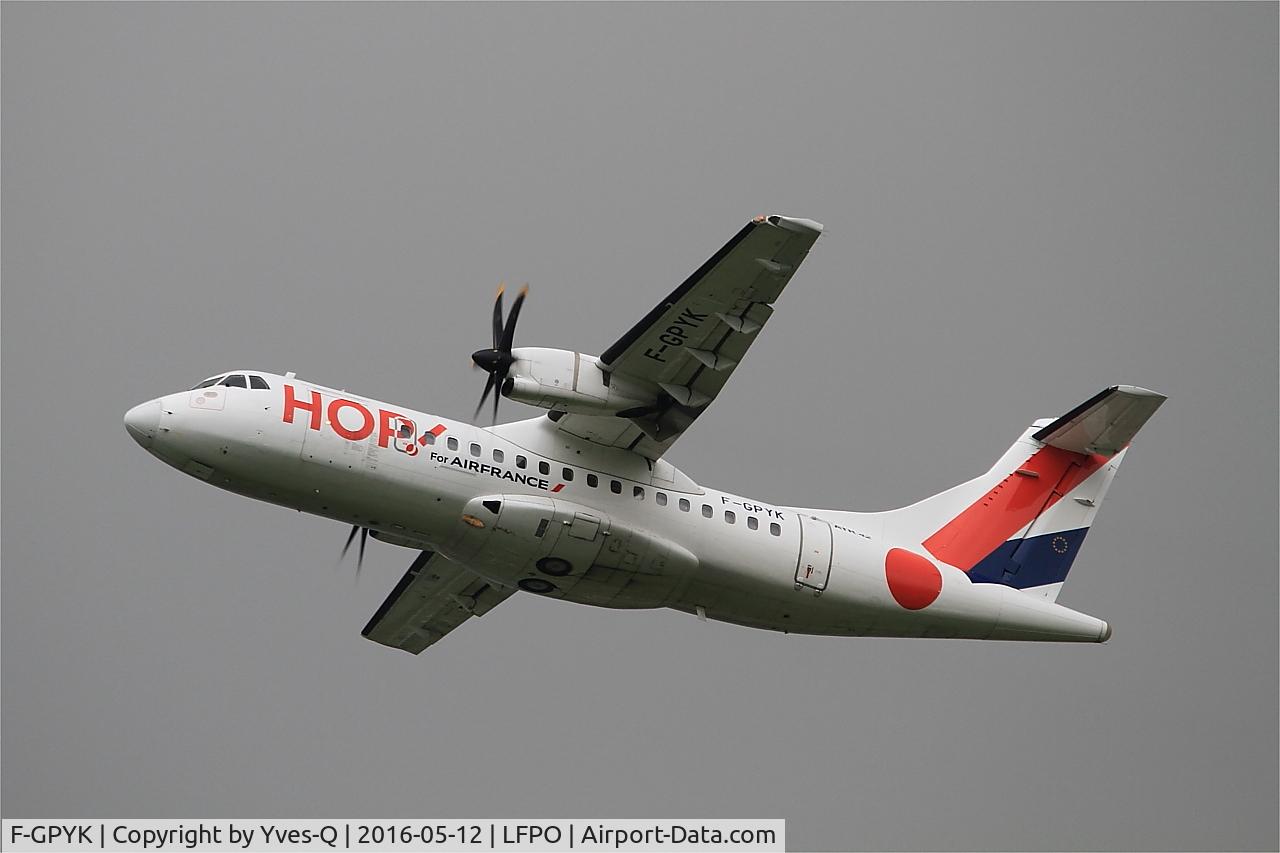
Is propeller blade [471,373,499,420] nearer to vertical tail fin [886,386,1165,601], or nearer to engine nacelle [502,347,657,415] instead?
engine nacelle [502,347,657,415]

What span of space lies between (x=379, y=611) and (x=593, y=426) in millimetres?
5872

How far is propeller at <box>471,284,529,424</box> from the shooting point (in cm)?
1759

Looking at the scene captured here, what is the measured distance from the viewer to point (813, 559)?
1956 cm

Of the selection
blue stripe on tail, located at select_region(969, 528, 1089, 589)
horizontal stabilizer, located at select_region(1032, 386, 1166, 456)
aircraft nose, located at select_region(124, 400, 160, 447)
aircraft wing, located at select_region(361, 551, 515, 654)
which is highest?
horizontal stabilizer, located at select_region(1032, 386, 1166, 456)

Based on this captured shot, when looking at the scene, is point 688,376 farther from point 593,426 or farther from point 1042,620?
point 1042,620

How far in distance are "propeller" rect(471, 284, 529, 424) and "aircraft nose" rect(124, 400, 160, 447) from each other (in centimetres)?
398

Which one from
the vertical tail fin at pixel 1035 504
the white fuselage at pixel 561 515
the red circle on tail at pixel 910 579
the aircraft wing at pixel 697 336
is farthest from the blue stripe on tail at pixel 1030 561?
the aircraft wing at pixel 697 336

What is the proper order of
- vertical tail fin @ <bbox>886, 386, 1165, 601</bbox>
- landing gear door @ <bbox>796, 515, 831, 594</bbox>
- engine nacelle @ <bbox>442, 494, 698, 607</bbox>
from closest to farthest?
engine nacelle @ <bbox>442, 494, 698, 607</bbox> → landing gear door @ <bbox>796, 515, 831, 594</bbox> → vertical tail fin @ <bbox>886, 386, 1165, 601</bbox>

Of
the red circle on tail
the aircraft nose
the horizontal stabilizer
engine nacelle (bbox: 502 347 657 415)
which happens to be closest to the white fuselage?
the aircraft nose

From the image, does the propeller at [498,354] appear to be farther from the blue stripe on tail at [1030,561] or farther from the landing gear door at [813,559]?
the blue stripe on tail at [1030,561]

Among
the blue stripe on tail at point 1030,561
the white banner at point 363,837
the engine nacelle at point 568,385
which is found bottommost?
the white banner at point 363,837

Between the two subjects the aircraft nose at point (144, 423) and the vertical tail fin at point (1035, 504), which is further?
the vertical tail fin at point (1035, 504)

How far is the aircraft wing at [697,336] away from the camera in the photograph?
1664 centimetres

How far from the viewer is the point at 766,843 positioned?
23.3m
